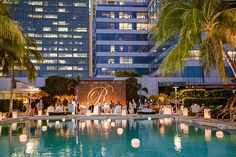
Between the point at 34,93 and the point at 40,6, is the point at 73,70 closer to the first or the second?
the point at 40,6

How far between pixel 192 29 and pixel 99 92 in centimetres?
2362

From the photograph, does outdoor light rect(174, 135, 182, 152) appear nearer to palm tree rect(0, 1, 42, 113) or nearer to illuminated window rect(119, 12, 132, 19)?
palm tree rect(0, 1, 42, 113)

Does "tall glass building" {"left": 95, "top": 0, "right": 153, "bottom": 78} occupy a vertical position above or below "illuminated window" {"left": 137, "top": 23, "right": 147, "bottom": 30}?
below

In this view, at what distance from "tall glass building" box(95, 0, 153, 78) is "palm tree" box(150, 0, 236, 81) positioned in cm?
5774

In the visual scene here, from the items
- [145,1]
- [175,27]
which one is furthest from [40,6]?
[175,27]

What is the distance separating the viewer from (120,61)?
77750mm

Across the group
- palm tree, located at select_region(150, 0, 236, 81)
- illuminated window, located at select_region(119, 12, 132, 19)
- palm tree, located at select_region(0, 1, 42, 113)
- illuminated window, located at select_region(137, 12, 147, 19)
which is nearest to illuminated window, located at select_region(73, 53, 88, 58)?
illuminated window, located at select_region(119, 12, 132, 19)

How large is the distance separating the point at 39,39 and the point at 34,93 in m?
128

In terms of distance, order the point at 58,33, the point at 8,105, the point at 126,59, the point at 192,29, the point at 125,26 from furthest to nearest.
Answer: the point at 58,33
the point at 125,26
the point at 126,59
the point at 8,105
the point at 192,29

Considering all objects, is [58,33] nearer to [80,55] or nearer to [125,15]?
[80,55]

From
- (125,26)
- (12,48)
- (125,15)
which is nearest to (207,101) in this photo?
(12,48)

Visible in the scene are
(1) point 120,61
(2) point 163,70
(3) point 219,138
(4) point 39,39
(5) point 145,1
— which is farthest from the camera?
(4) point 39,39

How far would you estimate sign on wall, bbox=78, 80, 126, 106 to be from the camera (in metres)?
38.5

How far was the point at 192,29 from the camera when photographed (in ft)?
53.3
